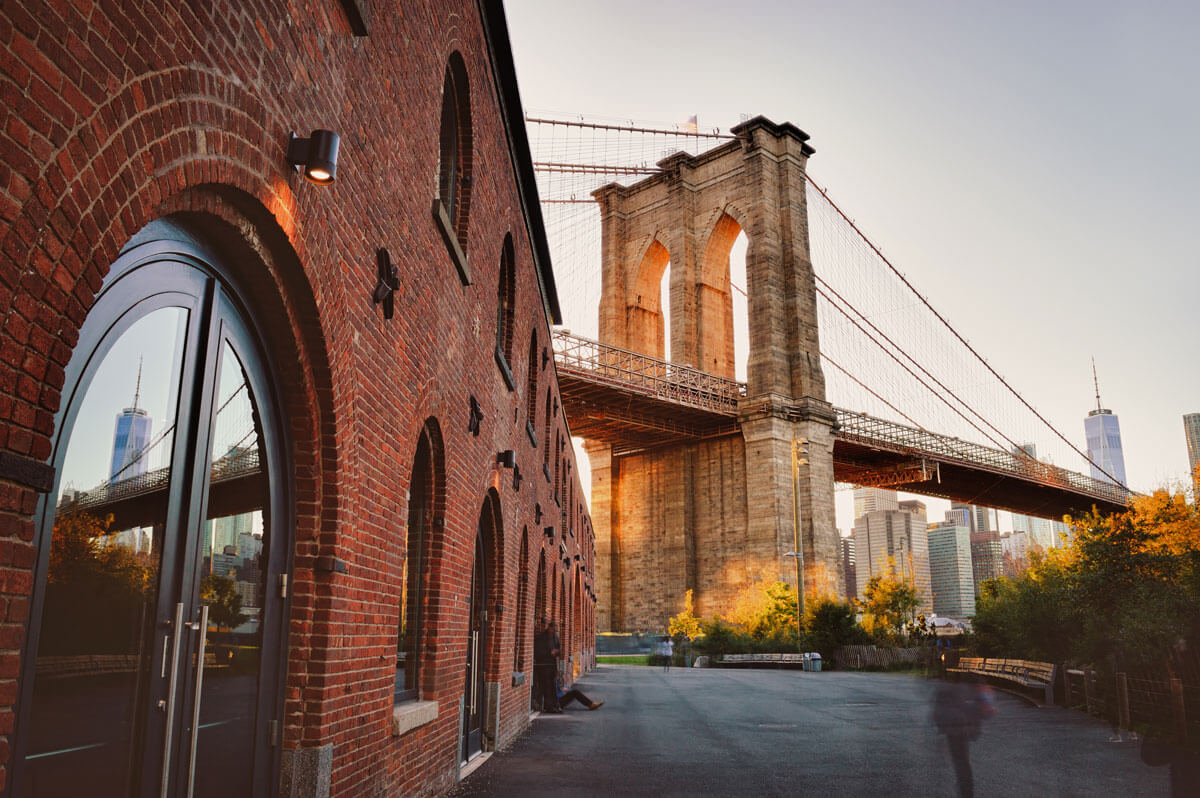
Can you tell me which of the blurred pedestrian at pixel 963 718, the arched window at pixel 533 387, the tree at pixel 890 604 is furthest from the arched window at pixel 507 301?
the tree at pixel 890 604

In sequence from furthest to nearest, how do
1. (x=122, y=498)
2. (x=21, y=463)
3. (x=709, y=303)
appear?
(x=709, y=303)
(x=122, y=498)
(x=21, y=463)

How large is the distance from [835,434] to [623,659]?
14.5 m

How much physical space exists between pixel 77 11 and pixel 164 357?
4.00 feet

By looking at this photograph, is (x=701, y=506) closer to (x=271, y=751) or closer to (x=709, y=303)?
(x=709, y=303)

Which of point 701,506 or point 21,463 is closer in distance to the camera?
point 21,463

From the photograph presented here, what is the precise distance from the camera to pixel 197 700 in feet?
10.3

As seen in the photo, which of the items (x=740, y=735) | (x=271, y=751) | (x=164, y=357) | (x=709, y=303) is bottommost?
(x=740, y=735)

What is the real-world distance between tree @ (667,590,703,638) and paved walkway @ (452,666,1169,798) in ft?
81.9

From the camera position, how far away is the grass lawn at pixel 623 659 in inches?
1503

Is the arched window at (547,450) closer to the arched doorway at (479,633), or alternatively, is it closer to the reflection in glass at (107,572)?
the arched doorway at (479,633)

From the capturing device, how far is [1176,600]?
985 centimetres

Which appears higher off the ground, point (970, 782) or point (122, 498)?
point (122, 498)

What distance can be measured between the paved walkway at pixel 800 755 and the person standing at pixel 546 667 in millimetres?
343

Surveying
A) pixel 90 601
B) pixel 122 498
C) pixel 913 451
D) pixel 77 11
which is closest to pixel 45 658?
pixel 90 601
